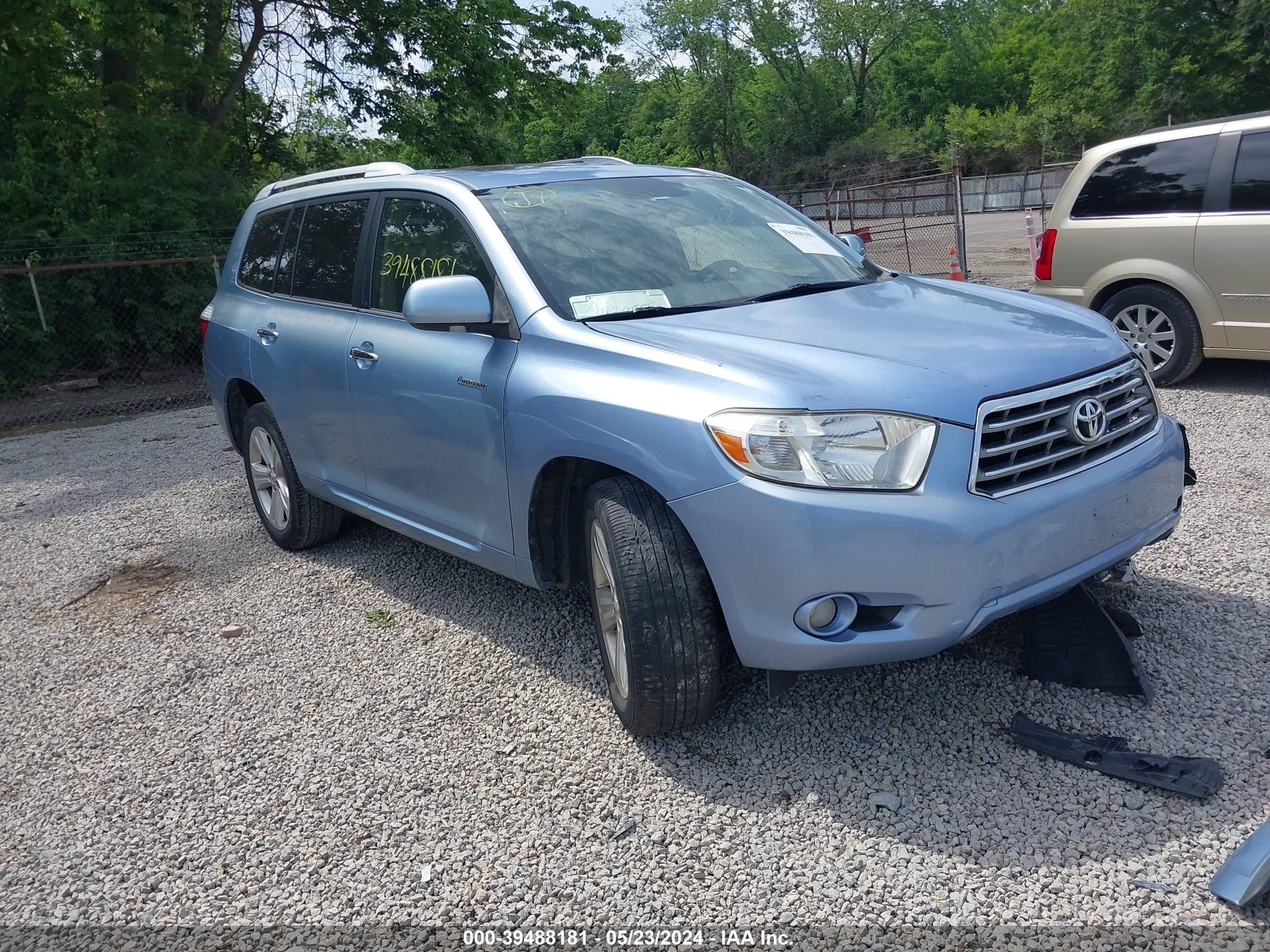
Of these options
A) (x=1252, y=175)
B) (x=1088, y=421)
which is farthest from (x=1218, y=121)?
(x=1088, y=421)

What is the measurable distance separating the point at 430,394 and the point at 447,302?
1.78 feet

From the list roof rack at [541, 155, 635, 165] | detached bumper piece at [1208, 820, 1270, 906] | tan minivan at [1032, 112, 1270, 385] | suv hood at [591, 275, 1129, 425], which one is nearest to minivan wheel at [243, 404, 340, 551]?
roof rack at [541, 155, 635, 165]

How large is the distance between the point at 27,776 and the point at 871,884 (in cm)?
291

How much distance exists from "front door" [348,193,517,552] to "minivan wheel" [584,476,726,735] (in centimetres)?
65

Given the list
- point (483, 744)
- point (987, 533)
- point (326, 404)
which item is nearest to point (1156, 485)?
Result: point (987, 533)

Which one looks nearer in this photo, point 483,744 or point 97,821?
point 97,821

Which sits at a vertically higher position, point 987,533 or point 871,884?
point 987,533

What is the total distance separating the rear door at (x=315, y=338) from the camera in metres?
4.70

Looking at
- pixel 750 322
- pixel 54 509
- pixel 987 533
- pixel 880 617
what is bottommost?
pixel 54 509

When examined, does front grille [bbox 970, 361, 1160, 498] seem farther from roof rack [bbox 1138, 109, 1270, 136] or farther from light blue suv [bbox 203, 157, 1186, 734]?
roof rack [bbox 1138, 109, 1270, 136]

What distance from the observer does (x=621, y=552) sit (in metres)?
3.16

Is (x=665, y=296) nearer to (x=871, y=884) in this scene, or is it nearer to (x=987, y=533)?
(x=987, y=533)

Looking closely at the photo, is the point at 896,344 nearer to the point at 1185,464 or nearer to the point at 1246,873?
the point at 1185,464

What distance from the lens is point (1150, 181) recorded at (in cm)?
753
